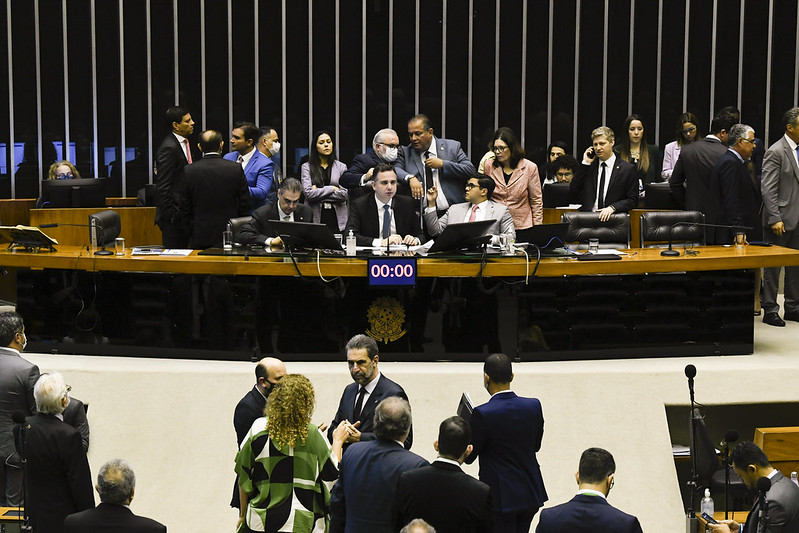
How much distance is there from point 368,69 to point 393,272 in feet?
16.1

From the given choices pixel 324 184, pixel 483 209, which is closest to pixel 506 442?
pixel 483 209

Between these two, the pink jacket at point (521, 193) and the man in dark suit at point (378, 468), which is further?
the pink jacket at point (521, 193)

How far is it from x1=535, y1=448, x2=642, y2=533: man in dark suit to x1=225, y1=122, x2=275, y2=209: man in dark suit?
500cm

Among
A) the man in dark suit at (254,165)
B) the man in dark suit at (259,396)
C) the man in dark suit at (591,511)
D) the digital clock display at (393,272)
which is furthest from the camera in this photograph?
the man in dark suit at (254,165)

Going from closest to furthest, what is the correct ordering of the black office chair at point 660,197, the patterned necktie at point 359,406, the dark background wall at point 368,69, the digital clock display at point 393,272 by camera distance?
1. the patterned necktie at point 359,406
2. the digital clock display at point 393,272
3. the black office chair at point 660,197
4. the dark background wall at point 368,69

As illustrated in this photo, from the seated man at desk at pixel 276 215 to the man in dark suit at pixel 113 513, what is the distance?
336 centimetres

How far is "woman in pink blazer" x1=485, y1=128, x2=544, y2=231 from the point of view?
8.57m

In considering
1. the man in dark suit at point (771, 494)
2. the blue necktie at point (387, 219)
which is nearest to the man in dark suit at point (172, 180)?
the blue necktie at point (387, 219)

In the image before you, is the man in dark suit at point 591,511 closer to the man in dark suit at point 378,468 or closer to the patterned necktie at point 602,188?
the man in dark suit at point 378,468

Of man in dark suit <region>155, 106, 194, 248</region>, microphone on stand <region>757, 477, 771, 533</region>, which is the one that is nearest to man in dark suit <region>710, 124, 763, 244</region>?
microphone on stand <region>757, 477, 771, 533</region>

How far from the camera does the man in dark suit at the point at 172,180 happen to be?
864 cm

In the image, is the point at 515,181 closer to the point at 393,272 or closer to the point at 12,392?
the point at 393,272

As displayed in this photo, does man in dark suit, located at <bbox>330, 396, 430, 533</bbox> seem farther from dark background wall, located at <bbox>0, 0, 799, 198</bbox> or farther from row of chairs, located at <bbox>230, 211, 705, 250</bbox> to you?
dark background wall, located at <bbox>0, 0, 799, 198</bbox>

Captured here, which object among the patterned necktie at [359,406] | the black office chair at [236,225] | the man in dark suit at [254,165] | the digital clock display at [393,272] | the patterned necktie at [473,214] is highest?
the man in dark suit at [254,165]
